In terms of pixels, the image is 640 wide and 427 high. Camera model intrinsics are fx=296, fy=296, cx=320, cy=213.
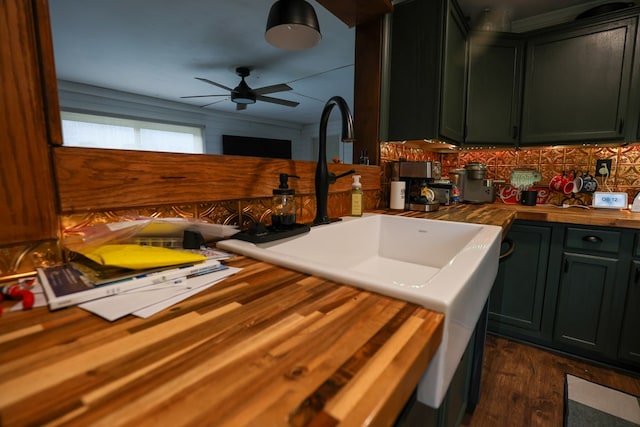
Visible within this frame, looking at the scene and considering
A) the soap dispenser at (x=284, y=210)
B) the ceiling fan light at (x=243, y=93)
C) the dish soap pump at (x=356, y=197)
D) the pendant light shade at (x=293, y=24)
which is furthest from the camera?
the ceiling fan light at (x=243, y=93)

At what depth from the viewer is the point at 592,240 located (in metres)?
1.52

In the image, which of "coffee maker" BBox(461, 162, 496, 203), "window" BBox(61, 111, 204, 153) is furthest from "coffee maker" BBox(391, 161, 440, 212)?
"window" BBox(61, 111, 204, 153)

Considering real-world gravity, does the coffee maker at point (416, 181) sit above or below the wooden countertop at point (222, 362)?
above

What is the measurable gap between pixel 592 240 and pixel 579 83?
953mm

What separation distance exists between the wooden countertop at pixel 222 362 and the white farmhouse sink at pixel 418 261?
42 mm

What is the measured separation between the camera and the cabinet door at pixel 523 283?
5.48ft

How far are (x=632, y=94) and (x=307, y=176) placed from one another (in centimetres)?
194

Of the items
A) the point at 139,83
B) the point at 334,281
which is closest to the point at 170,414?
the point at 334,281

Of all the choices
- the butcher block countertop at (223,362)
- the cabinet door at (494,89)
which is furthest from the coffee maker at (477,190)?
the butcher block countertop at (223,362)

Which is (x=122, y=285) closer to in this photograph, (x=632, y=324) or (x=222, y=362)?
(x=222, y=362)

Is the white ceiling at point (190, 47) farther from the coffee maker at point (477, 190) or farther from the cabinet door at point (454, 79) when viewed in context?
the coffee maker at point (477, 190)

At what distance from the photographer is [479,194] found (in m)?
2.05

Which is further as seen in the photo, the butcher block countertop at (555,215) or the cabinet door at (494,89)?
the cabinet door at (494,89)

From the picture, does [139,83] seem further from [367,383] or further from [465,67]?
[367,383]
